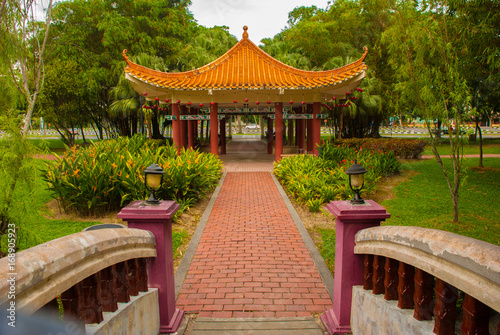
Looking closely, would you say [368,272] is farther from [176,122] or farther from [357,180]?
[176,122]

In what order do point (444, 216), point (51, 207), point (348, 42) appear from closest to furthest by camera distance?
point (444, 216), point (51, 207), point (348, 42)

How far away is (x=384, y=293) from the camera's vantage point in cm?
274

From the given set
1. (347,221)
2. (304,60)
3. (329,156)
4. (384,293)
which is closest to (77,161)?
(347,221)

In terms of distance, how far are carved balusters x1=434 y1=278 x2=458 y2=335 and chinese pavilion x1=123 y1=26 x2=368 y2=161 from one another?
1138cm

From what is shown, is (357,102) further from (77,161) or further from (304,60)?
(77,161)

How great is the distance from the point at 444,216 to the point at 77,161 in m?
8.64

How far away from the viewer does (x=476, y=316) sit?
65.7 inches

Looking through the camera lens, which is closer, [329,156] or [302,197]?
[302,197]

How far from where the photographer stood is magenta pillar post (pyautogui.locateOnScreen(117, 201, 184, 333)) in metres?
3.15

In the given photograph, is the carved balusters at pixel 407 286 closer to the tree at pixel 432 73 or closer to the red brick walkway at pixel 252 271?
the red brick walkway at pixel 252 271

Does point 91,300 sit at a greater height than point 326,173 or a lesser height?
greater

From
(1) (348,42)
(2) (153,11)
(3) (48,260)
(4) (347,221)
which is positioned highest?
(2) (153,11)

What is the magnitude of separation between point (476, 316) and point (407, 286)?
65cm

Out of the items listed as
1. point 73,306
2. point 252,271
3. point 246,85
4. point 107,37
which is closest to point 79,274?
point 73,306
